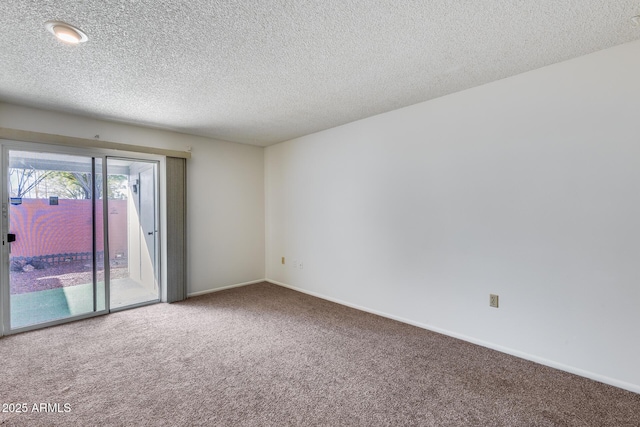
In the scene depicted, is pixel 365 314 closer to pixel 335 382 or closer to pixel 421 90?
pixel 335 382

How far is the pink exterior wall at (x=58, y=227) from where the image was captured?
3.21 m

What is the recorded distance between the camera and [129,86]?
2.73 m

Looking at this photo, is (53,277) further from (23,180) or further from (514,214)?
(514,214)

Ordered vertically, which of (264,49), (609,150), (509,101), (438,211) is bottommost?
(438,211)

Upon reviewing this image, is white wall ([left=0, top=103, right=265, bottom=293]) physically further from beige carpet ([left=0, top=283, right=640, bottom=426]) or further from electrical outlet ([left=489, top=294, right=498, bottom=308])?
electrical outlet ([left=489, top=294, right=498, bottom=308])

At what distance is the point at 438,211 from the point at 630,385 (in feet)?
6.01

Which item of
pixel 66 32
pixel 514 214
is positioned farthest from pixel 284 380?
pixel 66 32

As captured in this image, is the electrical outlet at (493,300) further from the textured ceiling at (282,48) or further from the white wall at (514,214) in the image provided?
the textured ceiling at (282,48)

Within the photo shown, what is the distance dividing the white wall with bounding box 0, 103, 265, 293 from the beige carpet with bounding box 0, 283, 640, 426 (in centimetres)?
144

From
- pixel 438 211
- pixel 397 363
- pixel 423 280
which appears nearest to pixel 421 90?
pixel 438 211

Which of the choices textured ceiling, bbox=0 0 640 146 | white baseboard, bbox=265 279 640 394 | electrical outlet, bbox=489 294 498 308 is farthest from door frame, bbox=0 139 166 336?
electrical outlet, bbox=489 294 498 308

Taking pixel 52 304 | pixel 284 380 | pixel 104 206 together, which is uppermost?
pixel 104 206

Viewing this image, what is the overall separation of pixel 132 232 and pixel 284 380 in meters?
3.08

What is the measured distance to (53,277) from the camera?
343cm
